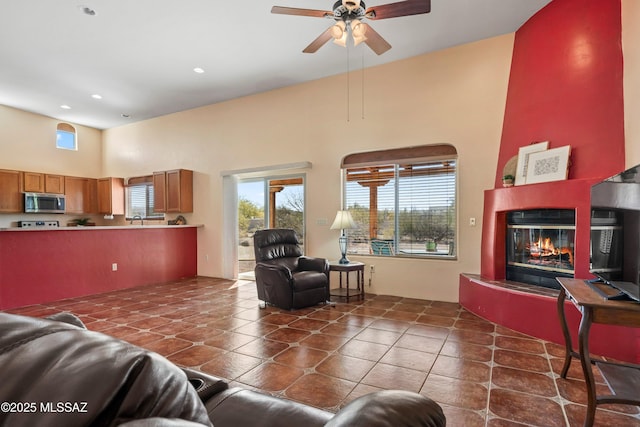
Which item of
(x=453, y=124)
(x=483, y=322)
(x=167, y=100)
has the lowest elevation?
(x=483, y=322)

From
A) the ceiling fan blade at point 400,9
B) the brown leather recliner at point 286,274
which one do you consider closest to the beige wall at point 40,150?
the brown leather recliner at point 286,274

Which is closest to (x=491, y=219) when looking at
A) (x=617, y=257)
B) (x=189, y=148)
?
(x=617, y=257)

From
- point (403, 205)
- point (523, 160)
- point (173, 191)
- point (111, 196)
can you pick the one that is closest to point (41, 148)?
point (111, 196)

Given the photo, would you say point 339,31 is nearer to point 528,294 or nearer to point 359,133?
point 359,133

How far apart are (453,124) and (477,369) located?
339cm

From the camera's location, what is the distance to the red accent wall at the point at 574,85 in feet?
10.4

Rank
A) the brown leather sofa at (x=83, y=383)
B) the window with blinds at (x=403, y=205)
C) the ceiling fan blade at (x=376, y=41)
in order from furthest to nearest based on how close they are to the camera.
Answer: the window with blinds at (x=403, y=205) → the ceiling fan blade at (x=376, y=41) → the brown leather sofa at (x=83, y=383)

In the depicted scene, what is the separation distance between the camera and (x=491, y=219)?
4.18 meters

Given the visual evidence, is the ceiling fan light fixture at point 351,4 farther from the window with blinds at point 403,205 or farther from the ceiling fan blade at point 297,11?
the window with blinds at point 403,205

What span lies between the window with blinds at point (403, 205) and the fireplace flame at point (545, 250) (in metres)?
1.16

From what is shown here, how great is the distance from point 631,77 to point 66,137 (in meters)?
10.8

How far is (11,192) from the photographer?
6895mm

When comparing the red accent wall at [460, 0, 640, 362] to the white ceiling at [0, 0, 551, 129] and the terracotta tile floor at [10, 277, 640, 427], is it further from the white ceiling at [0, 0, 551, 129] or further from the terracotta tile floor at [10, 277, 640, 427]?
the white ceiling at [0, 0, 551, 129]

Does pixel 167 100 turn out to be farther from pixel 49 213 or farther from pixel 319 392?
pixel 319 392
